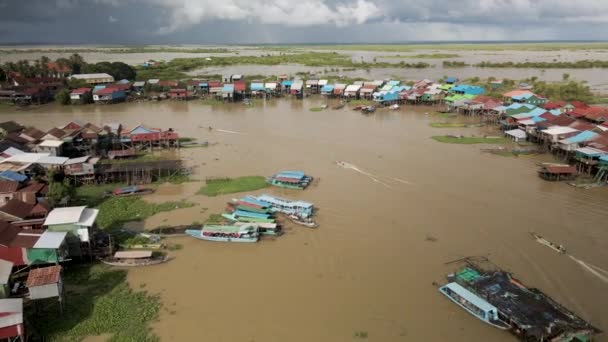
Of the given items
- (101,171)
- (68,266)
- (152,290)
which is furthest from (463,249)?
(101,171)

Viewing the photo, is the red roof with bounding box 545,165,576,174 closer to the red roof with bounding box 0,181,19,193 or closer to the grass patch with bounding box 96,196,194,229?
the grass patch with bounding box 96,196,194,229

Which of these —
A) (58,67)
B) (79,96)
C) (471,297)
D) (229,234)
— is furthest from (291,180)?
Result: (58,67)

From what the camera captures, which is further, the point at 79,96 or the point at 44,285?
the point at 79,96

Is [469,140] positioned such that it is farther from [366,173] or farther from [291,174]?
[291,174]

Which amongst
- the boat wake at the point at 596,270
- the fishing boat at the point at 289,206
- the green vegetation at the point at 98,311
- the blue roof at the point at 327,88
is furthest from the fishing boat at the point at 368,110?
the green vegetation at the point at 98,311

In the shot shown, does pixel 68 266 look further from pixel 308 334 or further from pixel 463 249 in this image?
pixel 463 249
